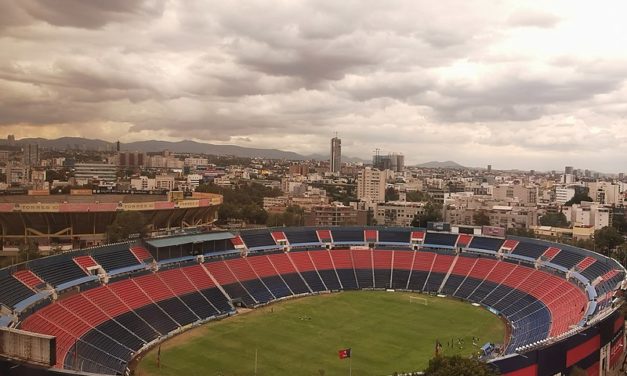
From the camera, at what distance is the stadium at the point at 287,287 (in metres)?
37.7

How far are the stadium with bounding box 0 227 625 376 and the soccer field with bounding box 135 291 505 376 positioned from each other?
54.5 inches

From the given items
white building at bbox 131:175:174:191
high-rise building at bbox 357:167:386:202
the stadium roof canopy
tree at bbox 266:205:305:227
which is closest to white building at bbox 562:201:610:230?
high-rise building at bbox 357:167:386:202

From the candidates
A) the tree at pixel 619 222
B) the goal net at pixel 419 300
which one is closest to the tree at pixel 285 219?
the goal net at pixel 419 300

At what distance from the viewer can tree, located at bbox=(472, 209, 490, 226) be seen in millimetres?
124188

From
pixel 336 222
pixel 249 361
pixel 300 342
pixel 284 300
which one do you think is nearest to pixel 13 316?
pixel 249 361

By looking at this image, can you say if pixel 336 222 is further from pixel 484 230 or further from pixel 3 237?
pixel 3 237

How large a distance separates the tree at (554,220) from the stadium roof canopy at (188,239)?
89.8 m

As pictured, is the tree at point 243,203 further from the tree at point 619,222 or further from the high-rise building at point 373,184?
the tree at point 619,222

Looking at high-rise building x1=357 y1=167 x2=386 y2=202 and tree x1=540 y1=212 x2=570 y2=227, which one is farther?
high-rise building x1=357 y1=167 x2=386 y2=202

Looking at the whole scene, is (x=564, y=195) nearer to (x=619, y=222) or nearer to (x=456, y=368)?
(x=619, y=222)

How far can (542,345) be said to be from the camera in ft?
115

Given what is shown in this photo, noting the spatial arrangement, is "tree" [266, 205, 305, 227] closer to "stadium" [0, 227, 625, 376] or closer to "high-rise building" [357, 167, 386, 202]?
"stadium" [0, 227, 625, 376]

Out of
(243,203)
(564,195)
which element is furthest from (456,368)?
(564,195)

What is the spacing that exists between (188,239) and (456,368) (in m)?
41.6
